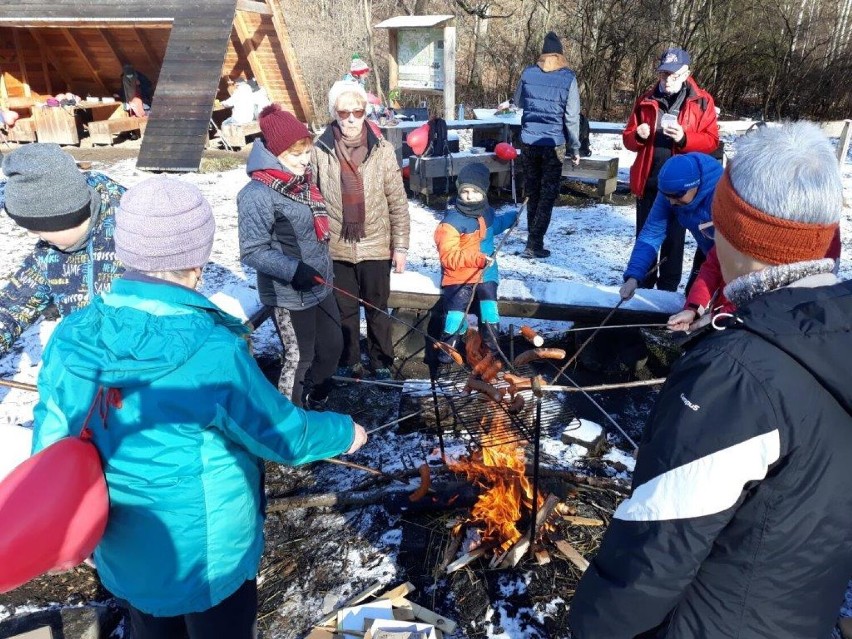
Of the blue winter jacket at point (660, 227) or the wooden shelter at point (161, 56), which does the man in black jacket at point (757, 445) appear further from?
the wooden shelter at point (161, 56)

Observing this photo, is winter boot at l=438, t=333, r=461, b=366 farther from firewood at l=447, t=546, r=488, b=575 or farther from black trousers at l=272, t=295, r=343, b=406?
firewood at l=447, t=546, r=488, b=575

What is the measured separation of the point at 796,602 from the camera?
4.12ft

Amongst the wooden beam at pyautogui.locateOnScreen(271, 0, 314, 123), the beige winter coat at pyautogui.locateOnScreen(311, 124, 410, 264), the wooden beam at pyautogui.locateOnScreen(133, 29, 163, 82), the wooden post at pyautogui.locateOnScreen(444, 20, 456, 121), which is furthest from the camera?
the wooden beam at pyautogui.locateOnScreen(133, 29, 163, 82)

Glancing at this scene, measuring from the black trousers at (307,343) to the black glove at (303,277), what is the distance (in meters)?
0.21

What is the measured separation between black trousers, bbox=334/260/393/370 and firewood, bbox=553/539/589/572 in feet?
6.64

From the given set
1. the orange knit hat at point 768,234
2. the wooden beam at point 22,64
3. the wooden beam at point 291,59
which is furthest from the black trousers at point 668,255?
the wooden beam at point 22,64

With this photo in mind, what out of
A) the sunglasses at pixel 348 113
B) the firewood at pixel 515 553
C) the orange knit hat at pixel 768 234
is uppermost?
the sunglasses at pixel 348 113

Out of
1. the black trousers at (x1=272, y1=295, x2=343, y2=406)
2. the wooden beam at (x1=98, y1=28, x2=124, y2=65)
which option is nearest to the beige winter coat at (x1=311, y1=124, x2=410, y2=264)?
the black trousers at (x1=272, y1=295, x2=343, y2=406)

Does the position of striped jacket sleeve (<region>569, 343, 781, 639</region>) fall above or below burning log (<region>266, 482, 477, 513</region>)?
above

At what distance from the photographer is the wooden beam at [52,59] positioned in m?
12.3

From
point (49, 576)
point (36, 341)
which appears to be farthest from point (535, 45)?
point (49, 576)

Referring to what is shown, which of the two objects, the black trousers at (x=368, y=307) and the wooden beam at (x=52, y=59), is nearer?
the black trousers at (x=368, y=307)

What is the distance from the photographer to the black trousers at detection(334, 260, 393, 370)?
4.03 meters

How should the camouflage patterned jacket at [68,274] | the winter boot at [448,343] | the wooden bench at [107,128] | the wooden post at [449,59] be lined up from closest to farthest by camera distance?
the camouflage patterned jacket at [68,274] → the winter boot at [448,343] → the wooden post at [449,59] → the wooden bench at [107,128]
